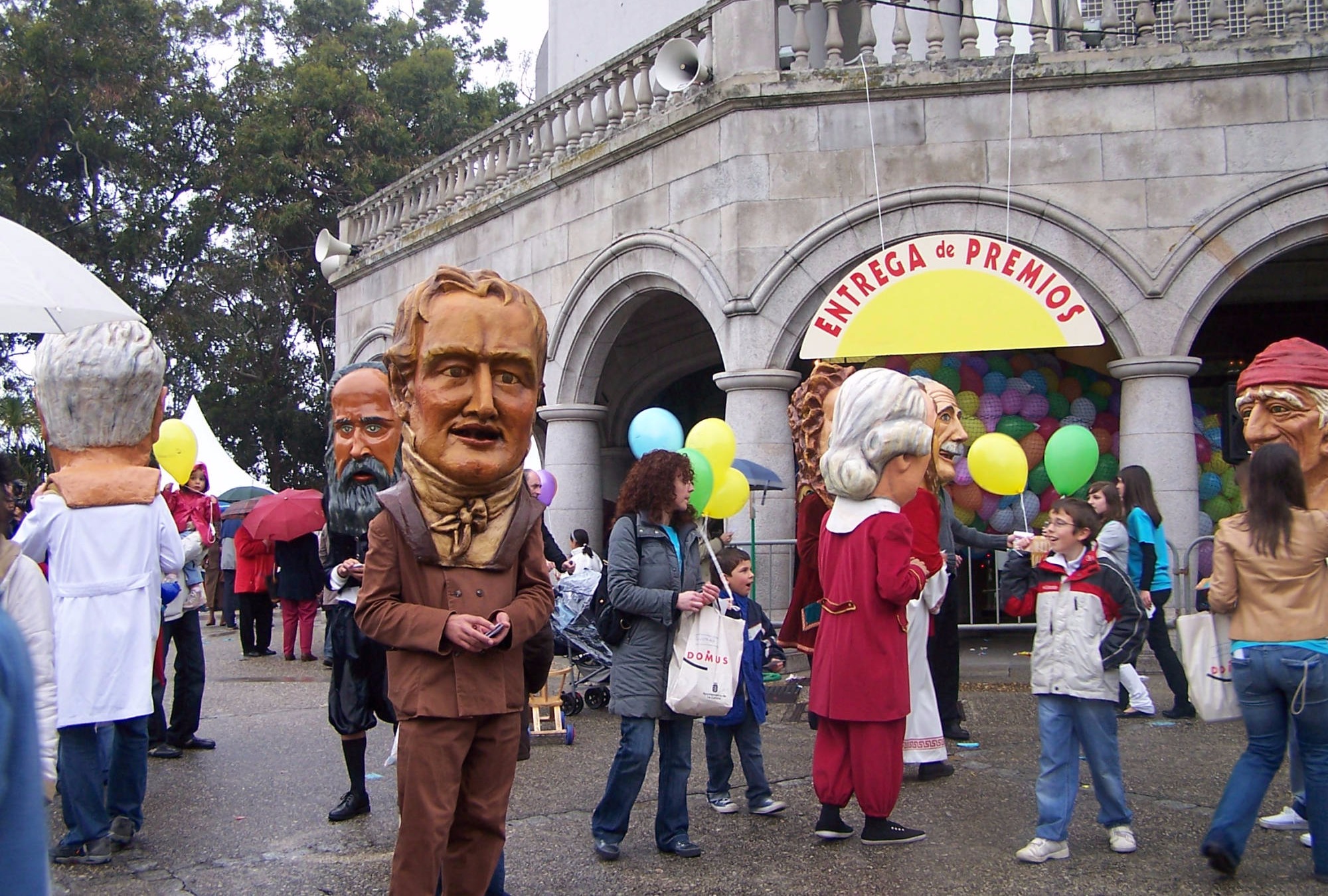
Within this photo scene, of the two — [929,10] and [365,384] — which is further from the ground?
[929,10]

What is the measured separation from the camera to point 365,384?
16.8 ft

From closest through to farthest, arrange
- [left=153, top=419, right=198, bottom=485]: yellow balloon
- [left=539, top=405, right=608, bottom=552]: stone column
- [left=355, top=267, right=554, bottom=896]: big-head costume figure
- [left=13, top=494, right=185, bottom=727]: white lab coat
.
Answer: [left=355, top=267, right=554, bottom=896]: big-head costume figure, [left=13, top=494, right=185, bottom=727]: white lab coat, [left=153, top=419, right=198, bottom=485]: yellow balloon, [left=539, top=405, right=608, bottom=552]: stone column

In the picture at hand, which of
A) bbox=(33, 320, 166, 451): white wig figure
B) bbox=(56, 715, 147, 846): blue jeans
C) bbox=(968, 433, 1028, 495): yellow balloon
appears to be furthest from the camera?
bbox=(968, 433, 1028, 495): yellow balloon

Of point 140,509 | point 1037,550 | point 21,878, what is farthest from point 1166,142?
point 21,878

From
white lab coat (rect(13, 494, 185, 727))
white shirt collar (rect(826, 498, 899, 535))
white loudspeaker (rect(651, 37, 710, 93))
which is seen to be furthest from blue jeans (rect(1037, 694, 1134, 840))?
white loudspeaker (rect(651, 37, 710, 93))

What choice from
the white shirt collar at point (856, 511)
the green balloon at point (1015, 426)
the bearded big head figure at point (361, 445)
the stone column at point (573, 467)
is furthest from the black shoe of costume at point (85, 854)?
the green balloon at point (1015, 426)

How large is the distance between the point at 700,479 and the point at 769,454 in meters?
4.04

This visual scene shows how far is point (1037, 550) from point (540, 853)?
243 cm

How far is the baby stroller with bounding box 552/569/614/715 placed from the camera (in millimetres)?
8344

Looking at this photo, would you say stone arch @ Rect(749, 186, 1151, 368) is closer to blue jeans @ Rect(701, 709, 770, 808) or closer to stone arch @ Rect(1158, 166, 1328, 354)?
stone arch @ Rect(1158, 166, 1328, 354)

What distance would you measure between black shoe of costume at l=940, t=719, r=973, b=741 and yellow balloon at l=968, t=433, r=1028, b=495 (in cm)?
188

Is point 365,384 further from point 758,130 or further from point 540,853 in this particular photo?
point 758,130

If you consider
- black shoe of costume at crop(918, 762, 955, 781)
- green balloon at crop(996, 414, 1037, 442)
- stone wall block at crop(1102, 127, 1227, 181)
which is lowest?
black shoe of costume at crop(918, 762, 955, 781)

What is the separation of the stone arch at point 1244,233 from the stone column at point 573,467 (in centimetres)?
552
